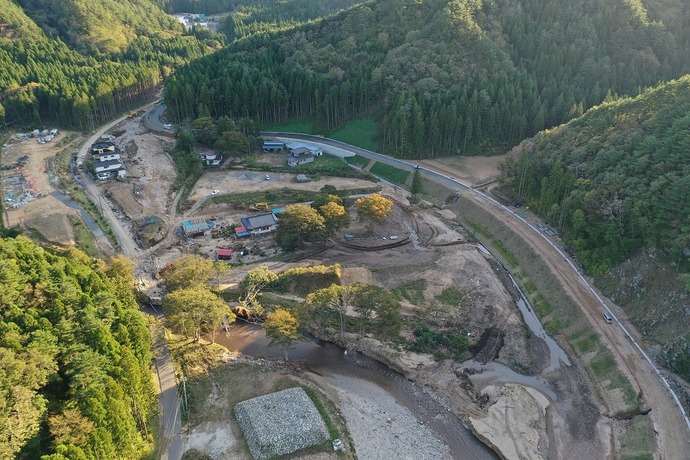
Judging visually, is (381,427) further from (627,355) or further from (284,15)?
(284,15)

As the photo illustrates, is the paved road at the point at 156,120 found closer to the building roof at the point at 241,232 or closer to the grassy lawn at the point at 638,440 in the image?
the building roof at the point at 241,232

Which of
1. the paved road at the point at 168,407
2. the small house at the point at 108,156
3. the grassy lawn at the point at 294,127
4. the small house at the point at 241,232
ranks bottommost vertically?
the paved road at the point at 168,407

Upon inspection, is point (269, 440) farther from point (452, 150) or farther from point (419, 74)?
point (419, 74)

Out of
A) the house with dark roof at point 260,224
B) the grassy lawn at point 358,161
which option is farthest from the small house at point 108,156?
the grassy lawn at point 358,161

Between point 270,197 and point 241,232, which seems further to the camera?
point 270,197

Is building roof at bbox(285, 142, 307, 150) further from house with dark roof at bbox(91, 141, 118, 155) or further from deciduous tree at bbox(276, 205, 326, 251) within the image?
house with dark roof at bbox(91, 141, 118, 155)

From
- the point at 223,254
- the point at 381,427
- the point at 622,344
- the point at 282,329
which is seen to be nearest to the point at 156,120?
the point at 223,254
